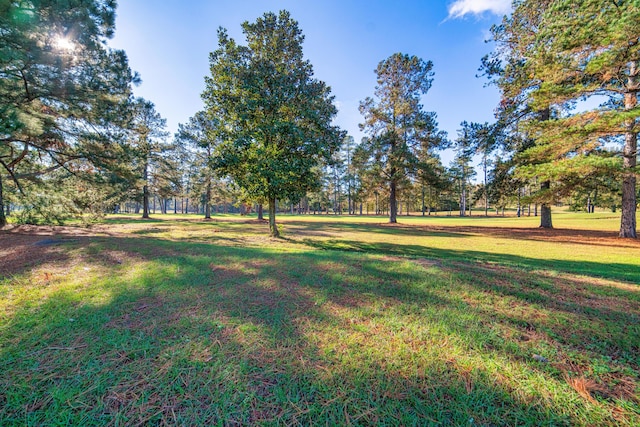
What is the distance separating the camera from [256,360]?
2078mm

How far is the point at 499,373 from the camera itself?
192cm

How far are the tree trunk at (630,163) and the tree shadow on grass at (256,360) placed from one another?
612 inches

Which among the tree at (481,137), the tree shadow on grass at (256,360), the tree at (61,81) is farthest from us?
the tree at (481,137)

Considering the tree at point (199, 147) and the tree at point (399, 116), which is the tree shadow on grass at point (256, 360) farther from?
the tree at point (199, 147)

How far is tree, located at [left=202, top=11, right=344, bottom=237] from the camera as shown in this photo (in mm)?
11156

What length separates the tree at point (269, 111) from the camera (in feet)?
36.6

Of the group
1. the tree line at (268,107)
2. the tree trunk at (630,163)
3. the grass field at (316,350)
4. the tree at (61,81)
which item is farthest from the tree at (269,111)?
the tree trunk at (630,163)

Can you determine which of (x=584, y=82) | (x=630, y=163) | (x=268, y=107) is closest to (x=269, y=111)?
(x=268, y=107)

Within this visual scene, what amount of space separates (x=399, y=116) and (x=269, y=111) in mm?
16094

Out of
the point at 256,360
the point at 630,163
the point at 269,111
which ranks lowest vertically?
the point at 256,360

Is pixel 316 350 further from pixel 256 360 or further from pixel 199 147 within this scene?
pixel 199 147

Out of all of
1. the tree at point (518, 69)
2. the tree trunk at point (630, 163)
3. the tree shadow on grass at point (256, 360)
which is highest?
the tree at point (518, 69)

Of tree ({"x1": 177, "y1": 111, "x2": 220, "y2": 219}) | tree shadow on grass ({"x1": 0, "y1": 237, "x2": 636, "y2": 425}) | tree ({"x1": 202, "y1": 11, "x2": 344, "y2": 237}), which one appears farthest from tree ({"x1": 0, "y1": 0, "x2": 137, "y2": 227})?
tree ({"x1": 177, "y1": 111, "x2": 220, "y2": 219})

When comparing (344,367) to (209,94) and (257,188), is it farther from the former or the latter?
(209,94)
